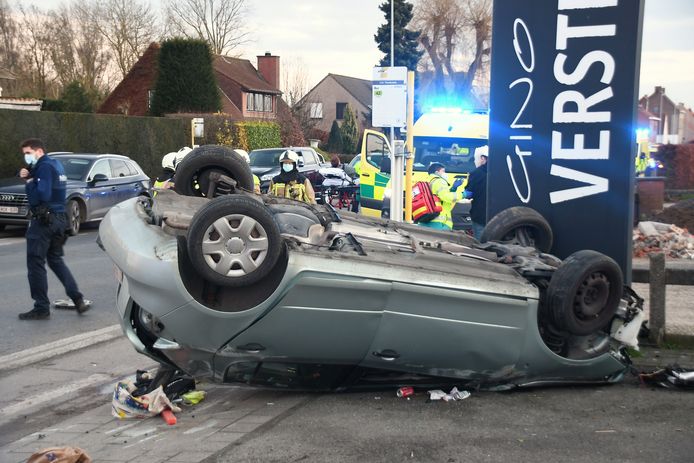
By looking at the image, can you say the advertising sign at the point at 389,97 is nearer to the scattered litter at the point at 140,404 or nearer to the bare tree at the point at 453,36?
the scattered litter at the point at 140,404

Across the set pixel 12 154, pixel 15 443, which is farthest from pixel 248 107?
pixel 15 443

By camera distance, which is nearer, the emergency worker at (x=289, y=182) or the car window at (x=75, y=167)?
the emergency worker at (x=289, y=182)

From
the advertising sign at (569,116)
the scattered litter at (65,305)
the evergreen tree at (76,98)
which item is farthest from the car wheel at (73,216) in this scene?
the evergreen tree at (76,98)

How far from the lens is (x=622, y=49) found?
605 centimetres

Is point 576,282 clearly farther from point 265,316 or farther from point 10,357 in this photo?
point 10,357

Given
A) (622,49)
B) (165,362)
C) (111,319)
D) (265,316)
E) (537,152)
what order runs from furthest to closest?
(111,319) < (537,152) < (622,49) < (165,362) < (265,316)

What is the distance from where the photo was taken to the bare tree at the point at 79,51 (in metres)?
47.1

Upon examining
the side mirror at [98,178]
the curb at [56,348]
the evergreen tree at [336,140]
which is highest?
the evergreen tree at [336,140]

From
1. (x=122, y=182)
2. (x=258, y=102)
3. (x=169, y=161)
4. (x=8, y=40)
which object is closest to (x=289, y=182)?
(x=169, y=161)

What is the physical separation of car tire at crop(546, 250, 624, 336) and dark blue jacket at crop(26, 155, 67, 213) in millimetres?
5205

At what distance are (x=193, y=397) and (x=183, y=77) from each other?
112 ft

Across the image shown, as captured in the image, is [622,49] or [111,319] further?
[111,319]

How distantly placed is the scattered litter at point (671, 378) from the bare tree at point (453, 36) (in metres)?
46.9

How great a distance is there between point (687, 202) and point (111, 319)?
12505 millimetres
